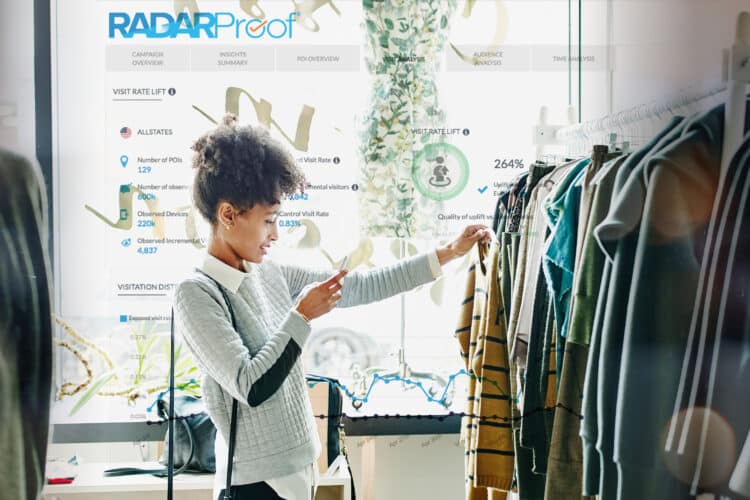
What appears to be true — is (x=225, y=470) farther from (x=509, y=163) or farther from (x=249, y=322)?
(x=509, y=163)

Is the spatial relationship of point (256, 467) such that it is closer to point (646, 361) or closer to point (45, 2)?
point (646, 361)

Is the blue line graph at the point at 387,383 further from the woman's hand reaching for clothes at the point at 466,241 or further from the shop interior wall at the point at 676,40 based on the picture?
the shop interior wall at the point at 676,40

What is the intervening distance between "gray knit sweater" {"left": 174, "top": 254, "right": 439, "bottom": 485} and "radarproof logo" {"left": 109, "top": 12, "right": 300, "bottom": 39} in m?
1.06

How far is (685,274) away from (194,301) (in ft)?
2.75

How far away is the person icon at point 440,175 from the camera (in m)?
2.16

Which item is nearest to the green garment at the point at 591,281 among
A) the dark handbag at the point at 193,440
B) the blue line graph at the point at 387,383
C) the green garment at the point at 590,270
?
the green garment at the point at 590,270

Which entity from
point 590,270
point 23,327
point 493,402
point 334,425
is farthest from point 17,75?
point 334,425

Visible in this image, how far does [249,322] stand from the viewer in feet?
4.31

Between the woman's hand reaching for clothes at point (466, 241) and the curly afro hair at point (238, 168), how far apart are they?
0.45 metres

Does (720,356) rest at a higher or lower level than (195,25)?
lower

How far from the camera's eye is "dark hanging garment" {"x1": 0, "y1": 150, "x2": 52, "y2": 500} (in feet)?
1.20

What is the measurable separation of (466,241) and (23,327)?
4.14 feet

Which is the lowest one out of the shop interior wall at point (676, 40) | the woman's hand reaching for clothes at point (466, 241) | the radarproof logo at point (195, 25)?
the woman's hand reaching for clothes at point (466, 241)

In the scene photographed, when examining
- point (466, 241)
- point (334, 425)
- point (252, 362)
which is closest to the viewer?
point (252, 362)
